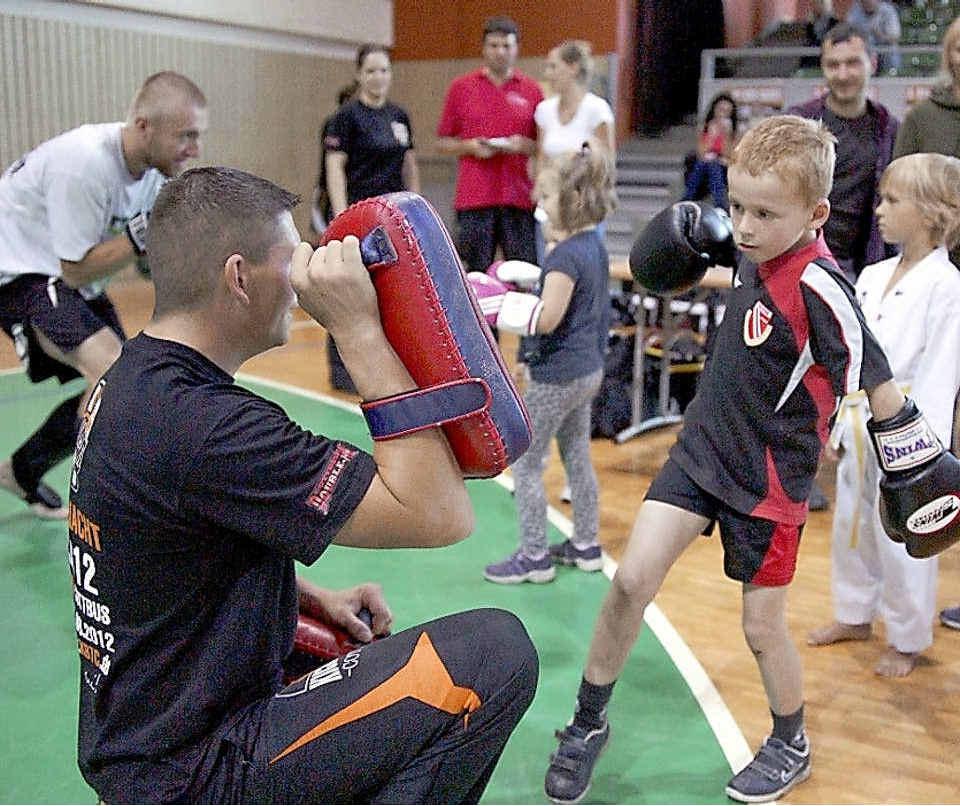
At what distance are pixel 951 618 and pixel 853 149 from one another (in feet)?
5.34

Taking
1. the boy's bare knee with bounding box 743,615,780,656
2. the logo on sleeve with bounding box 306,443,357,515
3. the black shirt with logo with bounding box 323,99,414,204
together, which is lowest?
the boy's bare knee with bounding box 743,615,780,656

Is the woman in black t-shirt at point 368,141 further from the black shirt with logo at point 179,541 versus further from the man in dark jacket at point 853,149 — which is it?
the black shirt with logo at point 179,541

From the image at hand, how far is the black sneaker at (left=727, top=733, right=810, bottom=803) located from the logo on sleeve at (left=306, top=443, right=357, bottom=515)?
141cm

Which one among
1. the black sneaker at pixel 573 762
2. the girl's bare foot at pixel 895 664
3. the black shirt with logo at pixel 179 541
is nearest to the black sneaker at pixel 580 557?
the girl's bare foot at pixel 895 664

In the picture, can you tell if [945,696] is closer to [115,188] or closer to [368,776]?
[368,776]

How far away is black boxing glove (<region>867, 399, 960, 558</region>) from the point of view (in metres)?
2.17

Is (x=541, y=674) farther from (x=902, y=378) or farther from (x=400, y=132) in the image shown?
(x=400, y=132)

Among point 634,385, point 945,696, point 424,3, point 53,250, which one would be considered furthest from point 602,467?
point 424,3

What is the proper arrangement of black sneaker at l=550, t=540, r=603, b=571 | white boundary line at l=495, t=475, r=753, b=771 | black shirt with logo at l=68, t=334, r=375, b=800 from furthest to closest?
1. black sneaker at l=550, t=540, r=603, b=571
2. white boundary line at l=495, t=475, r=753, b=771
3. black shirt with logo at l=68, t=334, r=375, b=800

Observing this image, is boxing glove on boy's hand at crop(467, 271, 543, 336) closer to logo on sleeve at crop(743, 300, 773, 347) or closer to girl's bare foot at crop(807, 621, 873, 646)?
logo on sleeve at crop(743, 300, 773, 347)

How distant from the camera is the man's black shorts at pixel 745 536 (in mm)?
2225

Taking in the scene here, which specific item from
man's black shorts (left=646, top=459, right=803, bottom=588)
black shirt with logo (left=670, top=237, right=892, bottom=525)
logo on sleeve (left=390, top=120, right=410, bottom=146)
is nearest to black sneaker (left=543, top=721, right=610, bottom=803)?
man's black shorts (left=646, top=459, right=803, bottom=588)

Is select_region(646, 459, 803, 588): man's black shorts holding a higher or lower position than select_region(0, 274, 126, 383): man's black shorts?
lower

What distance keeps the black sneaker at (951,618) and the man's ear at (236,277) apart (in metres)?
2.67
